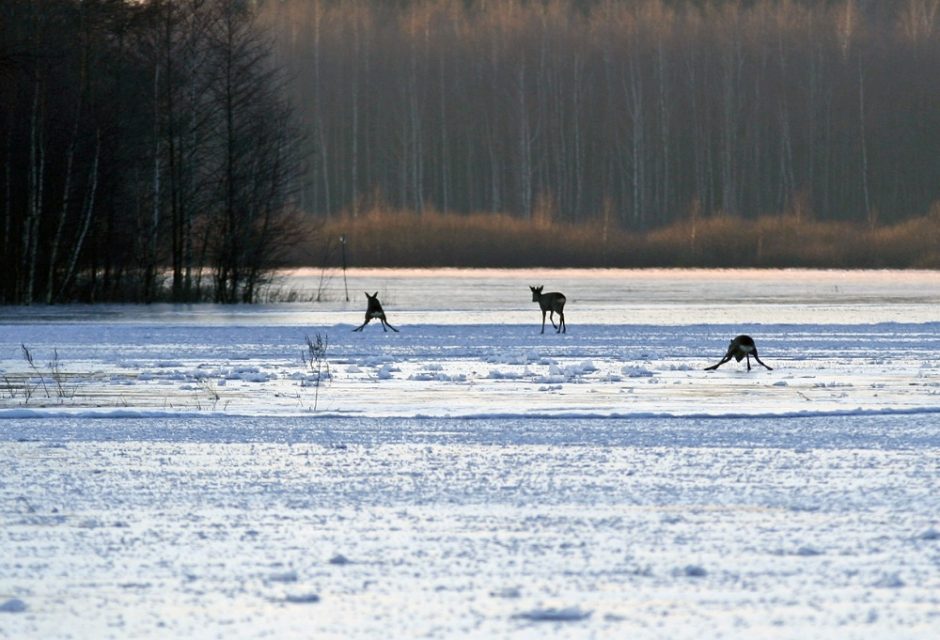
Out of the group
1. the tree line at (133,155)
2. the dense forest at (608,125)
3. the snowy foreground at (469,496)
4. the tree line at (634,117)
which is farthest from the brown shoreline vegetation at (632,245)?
the snowy foreground at (469,496)

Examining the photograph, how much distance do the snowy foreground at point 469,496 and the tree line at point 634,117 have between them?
2618 inches

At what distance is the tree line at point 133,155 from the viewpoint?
41500 millimetres

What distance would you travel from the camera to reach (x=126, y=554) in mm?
7953

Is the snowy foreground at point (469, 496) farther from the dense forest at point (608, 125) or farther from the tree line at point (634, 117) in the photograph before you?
the tree line at point (634, 117)

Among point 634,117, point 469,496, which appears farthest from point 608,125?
point 469,496

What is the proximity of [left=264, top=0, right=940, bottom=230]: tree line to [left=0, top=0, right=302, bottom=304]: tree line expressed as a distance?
39.2 meters

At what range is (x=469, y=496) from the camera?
9.73 m

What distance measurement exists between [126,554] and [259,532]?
0.79 meters

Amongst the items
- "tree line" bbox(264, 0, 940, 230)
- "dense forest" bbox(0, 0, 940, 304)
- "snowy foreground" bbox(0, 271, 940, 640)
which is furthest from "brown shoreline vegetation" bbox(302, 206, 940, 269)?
"snowy foreground" bbox(0, 271, 940, 640)

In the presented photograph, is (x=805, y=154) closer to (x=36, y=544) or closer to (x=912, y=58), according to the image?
(x=912, y=58)

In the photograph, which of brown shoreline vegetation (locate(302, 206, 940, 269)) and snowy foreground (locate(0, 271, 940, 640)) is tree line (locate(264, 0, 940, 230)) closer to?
brown shoreline vegetation (locate(302, 206, 940, 269))

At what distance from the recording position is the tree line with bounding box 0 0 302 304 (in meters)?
41.5

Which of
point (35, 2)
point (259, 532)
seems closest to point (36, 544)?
point (259, 532)

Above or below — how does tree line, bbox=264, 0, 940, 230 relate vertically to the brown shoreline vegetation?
above
